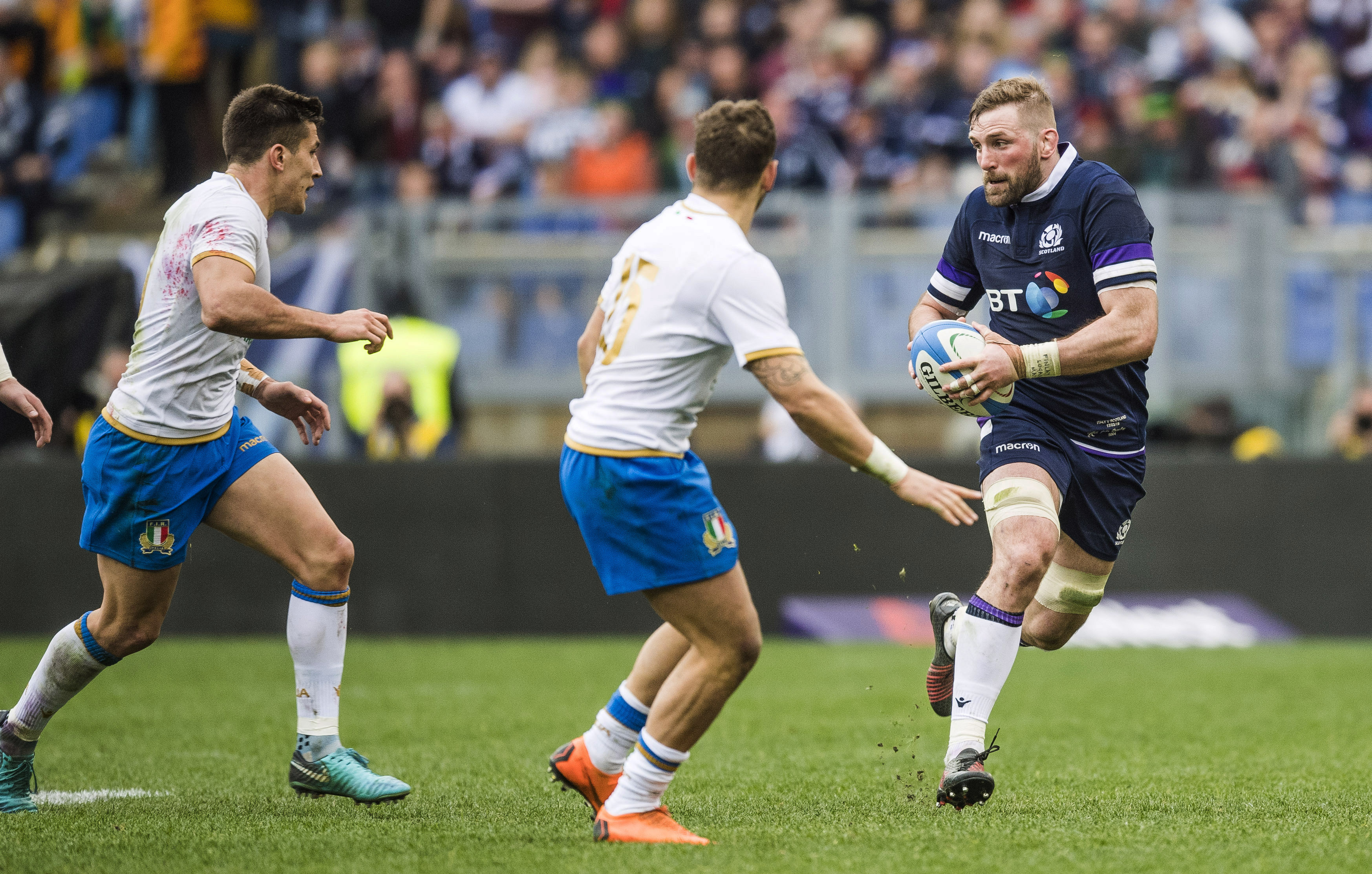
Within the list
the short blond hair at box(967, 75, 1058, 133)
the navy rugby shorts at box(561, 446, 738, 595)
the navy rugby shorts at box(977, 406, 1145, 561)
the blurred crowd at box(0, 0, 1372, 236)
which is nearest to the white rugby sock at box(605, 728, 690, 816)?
the navy rugby shorts at box(561, 446, 738, 595)

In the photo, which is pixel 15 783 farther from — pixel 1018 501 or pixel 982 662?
pixel 1018 501

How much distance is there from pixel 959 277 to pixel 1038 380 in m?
0.57

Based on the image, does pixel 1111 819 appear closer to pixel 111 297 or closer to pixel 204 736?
pixel 204 736

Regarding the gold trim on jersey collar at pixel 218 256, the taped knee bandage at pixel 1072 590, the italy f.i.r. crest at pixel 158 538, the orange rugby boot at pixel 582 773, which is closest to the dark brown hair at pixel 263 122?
the gold trim on jersey collar at pixel 218 256

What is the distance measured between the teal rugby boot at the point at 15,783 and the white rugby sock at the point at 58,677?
0.24ft

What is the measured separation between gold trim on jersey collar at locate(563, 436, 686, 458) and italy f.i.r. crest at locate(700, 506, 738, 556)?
20 centimetres

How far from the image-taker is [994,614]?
5.53 m

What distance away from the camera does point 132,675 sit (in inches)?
395

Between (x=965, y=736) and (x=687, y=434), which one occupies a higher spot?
(x=687, y=434)

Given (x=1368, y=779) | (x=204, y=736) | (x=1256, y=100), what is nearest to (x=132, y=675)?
(x=204, y=736)

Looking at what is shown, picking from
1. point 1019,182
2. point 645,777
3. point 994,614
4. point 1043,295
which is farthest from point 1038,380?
point 645,777

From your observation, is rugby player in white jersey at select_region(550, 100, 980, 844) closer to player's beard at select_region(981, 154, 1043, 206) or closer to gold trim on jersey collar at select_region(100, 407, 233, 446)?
player's beard at select_region(981, 154, 1043, 206)

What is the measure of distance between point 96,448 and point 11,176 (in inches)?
463

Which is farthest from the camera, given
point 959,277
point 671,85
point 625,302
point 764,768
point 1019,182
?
point 671,85
